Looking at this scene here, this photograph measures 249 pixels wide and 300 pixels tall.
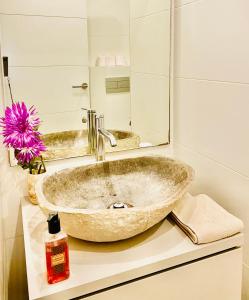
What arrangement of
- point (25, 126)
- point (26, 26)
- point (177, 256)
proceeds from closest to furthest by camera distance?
1. point (177, 256)
2. point (25, 126)
3. point (26, 26)

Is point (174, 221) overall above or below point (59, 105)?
below

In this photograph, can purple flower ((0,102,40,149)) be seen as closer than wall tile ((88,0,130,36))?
Yes

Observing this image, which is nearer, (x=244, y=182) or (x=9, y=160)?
(x=244, y=182)

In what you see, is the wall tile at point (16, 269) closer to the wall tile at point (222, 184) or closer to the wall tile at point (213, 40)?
the wall tile at point (222, 184)

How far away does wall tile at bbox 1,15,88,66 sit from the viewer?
107 cm

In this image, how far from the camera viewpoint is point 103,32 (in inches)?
47.6

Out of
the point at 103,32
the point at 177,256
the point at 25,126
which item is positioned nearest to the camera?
the point at 177,256

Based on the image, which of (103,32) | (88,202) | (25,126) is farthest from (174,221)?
(103,32)

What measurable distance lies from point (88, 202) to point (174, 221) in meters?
0.31

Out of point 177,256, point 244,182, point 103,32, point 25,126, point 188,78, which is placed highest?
point 103,32

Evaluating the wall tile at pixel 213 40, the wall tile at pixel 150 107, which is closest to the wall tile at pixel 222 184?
the wall tile at pixel 150 107

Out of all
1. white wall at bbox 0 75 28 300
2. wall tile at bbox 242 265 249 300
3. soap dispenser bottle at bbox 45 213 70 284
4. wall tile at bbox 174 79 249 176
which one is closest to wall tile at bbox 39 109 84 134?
white wall at bbox 0 75 28 300

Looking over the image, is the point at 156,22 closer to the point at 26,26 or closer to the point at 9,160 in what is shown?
the point at 26,26

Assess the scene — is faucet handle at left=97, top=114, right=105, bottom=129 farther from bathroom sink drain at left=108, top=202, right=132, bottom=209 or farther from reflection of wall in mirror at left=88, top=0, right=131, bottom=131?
bathroom sink drain at left=108, top=202, right=132, bottom=209
